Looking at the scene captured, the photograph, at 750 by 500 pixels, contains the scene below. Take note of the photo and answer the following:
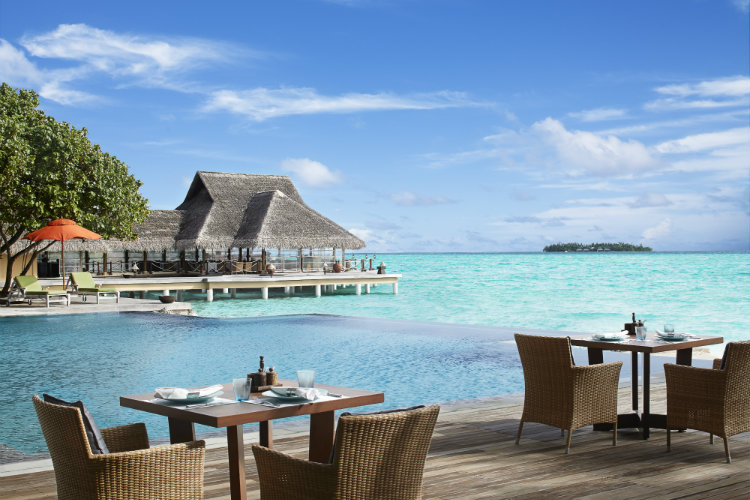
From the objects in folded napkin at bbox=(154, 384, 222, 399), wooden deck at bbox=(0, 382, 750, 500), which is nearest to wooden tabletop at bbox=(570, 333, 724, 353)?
wooden deck at bbox=(0, 382, 750, 500)

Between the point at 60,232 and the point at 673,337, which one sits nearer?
the point at 673,337

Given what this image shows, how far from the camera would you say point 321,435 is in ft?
11.2

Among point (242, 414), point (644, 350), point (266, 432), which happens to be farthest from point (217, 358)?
point (242, 414)

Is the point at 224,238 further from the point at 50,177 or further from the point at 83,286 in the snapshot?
the point at 83,286

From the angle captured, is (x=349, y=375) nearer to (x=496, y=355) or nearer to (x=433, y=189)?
(x=496, y=355)

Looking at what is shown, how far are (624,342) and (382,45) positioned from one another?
32.8 meters

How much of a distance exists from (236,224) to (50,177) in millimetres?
12109

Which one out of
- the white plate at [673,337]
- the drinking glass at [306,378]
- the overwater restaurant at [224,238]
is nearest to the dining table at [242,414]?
the drinking glass at [306,378]

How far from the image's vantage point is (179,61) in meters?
34.8

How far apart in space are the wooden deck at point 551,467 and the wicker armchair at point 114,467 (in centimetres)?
99

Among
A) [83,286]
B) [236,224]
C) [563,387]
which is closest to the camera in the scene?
[563,387]

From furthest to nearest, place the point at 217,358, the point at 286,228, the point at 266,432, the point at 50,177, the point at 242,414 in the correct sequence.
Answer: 1. the point at 286,228
2. the point at 50,177
3. the point at 217,358
4. the point at 266,432
5. the point at 242,414

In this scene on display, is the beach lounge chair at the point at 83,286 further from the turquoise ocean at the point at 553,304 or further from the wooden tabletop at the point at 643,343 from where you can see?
the wooden tabletop at the point at 643,343

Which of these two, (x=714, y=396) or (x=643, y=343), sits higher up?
(x=643, y=343)
